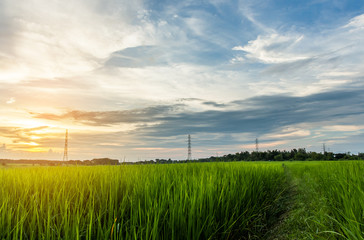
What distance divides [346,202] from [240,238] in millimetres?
1676

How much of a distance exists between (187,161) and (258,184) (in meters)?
3.60

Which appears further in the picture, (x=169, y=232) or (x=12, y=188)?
(x=12, y=188)

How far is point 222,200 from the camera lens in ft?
11.2

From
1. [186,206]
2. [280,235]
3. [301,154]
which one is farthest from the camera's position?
Answer: [301,154]

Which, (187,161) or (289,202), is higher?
(187,161)

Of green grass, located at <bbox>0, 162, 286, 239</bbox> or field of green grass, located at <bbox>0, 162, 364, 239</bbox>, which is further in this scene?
field of green grass, located at <bbox>0, 162, 364, 239</bbox>

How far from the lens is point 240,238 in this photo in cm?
370

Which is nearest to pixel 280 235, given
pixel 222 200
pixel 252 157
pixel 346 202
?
pixel 346 202

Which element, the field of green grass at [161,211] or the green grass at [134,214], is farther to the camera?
the field of green grass at [161,211]

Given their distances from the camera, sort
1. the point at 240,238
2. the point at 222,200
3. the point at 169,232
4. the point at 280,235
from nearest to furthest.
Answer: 1. the point at 169,232
2. the point at 222,200
3. the point at 240,238
4. the point at 280,235

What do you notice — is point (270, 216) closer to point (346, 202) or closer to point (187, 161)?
point (346, 202)

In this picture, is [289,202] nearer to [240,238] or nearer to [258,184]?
[258,184]

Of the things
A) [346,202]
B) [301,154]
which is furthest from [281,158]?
[346,202]

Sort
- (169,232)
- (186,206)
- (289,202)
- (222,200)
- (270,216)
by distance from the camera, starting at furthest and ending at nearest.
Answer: (289,202) → (270,216) → (222,200) → (186,206) → (169,232)
